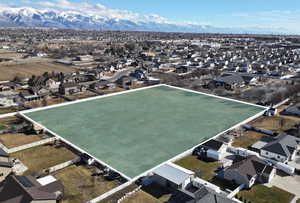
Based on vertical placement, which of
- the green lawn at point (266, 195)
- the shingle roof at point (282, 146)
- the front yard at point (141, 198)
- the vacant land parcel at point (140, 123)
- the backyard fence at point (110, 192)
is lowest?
the front yard at point (141, 198)

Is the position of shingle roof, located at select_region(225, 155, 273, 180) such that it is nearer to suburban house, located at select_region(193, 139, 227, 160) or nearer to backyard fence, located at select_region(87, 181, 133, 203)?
suburban house, located at select_region(193, 139, 227, 160)

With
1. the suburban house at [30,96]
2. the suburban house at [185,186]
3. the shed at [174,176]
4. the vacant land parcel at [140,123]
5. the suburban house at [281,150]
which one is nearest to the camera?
the suburban house at [185,186]

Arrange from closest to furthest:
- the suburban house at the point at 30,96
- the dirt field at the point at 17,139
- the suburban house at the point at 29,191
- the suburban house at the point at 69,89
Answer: the suburban house at the point at 29,191 → the dirt field at the point at 17,139 → the suburban house at the point at 30,96 → the suburban house at the point at 69,89

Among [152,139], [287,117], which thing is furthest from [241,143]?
[287,117]

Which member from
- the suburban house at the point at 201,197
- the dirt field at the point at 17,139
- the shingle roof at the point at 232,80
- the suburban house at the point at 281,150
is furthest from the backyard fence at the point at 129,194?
the shingle roof at the point at 232,80

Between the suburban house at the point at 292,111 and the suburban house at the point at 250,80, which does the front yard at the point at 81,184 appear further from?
the suburban house at the point at 250,80

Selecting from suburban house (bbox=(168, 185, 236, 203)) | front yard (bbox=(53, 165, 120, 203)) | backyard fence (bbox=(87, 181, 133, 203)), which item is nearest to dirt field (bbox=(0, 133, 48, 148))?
front yard (bbox=(53, 165, 120, 203))

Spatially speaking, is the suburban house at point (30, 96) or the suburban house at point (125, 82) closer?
the suburban house at point (30, 96)
